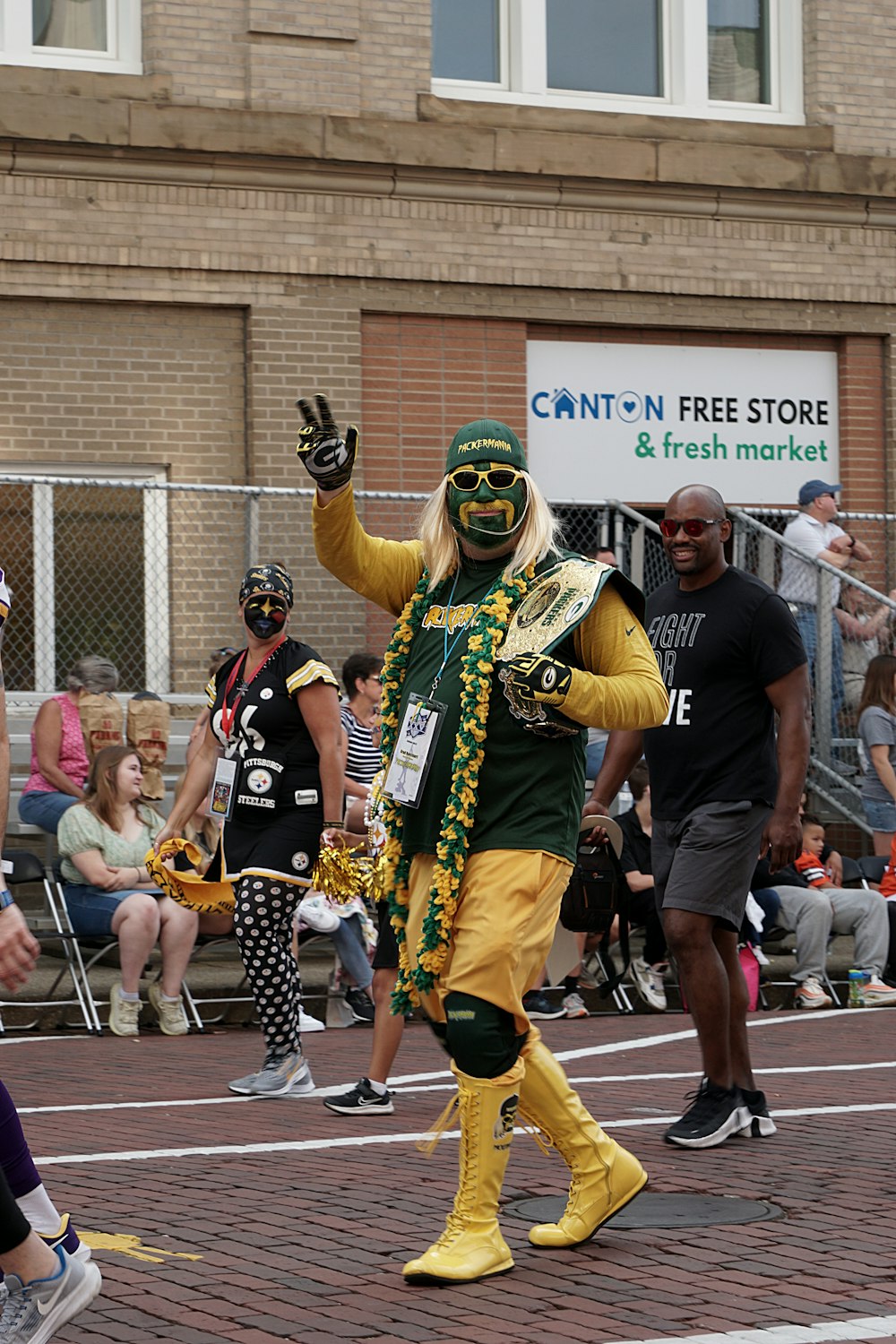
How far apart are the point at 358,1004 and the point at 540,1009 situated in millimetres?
1058

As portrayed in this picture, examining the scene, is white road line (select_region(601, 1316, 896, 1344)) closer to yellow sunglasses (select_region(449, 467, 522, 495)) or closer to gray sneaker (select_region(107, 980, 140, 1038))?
yellow sunglasses (select_region(449, 467, 522, 495))

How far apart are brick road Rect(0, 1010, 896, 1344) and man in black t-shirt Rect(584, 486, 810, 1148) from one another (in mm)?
381

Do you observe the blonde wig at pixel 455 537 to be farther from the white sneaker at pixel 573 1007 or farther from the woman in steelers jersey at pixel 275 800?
the white sneaker at pixel 573 1007

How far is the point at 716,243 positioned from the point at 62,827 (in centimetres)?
842

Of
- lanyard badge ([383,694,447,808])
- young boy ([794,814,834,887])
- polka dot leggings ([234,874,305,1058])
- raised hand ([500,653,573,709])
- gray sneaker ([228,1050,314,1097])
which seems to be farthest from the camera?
young boy ([794,814,834,887])

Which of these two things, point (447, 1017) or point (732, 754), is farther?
point (732, 754)

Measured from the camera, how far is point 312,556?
14.8 m

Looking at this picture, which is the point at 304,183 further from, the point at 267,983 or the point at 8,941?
the point at 8,941

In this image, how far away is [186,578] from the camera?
47.2ft

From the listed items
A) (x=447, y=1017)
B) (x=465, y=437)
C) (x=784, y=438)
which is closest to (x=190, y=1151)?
(x=447, y=1017)

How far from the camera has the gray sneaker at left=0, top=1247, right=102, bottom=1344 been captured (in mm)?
4504

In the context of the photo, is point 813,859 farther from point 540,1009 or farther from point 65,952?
point 65,952

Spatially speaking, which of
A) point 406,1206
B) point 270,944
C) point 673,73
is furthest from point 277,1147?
point 673,73

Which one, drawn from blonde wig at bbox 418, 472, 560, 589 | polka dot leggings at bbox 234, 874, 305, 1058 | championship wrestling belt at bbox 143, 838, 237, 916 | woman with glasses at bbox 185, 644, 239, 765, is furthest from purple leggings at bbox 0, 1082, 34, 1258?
woman with glasses at bbox 185, 644, 239, 765
